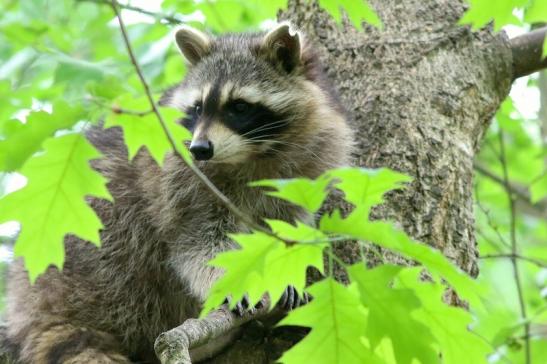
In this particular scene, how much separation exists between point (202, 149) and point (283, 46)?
3.11ft

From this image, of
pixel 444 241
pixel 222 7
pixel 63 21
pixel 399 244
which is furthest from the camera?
pixel 63 21

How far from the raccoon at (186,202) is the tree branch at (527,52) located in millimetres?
1030

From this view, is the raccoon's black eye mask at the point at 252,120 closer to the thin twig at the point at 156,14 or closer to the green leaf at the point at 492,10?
the thin twig at the point at 156,14

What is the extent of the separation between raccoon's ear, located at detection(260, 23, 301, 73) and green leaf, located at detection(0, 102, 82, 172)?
200 centimetres

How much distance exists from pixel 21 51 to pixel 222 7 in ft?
4.62

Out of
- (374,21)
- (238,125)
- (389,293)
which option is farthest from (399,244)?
(238,125)

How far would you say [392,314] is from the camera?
78.2 inches

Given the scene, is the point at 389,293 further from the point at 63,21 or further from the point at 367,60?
the point at 63,21

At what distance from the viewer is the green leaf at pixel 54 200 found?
2.10 m

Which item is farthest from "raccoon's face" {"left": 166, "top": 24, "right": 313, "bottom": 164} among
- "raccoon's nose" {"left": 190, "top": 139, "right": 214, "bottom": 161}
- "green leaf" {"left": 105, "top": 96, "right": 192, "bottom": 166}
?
"green leaf" {"left": 105, "top": 96, "right": 192, "bottom": 166}

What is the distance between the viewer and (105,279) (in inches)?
154

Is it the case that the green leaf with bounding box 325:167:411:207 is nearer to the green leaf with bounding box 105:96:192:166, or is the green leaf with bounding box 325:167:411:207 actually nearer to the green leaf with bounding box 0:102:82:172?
the green leaf with bounding box 105:96:192:166

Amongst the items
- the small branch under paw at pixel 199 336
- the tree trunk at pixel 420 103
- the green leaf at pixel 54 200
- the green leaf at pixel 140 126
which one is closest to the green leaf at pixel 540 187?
the tree trunk at pixel 420 103

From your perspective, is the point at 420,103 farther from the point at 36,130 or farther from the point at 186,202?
the point at 36,130
